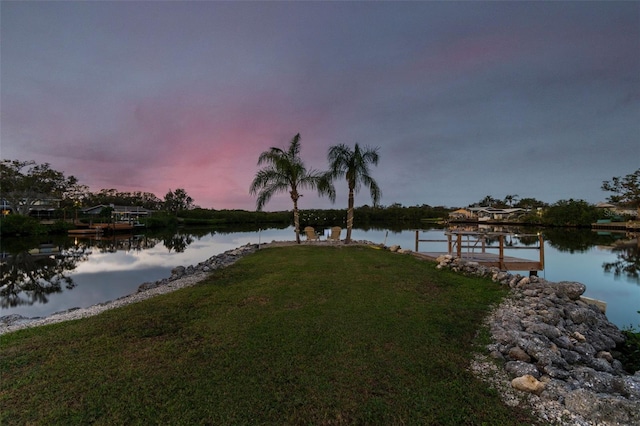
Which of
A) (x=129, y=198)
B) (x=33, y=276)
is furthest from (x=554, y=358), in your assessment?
(x=129, y=198)

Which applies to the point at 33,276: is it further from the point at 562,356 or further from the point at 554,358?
the point at 562,356

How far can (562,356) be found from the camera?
3.82 metres

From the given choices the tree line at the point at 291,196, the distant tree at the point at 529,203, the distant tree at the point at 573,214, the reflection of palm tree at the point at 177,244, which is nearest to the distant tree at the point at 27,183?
the tree line at the point at 291,196

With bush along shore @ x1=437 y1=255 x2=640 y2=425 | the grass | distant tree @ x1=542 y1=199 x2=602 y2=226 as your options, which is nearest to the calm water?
bush along shore @ x1=437 y1=255 x2=640 y2=425

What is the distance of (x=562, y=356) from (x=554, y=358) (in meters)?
0.50

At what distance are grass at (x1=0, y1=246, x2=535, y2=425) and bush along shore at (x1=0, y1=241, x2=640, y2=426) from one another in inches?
10.9

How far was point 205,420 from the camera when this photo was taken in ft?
7.90

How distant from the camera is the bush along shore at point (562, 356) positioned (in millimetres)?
2519

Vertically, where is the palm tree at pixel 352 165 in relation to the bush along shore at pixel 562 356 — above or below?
above

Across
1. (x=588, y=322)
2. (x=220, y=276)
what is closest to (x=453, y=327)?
(x=588, y=322)

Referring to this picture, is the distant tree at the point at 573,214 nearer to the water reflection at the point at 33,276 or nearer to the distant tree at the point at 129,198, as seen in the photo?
the water reflection at the point at 33,276

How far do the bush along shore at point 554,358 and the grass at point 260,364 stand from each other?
0.28 metres

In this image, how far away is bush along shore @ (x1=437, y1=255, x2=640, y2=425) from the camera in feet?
8.26

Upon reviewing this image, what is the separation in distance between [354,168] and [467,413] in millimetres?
13366
